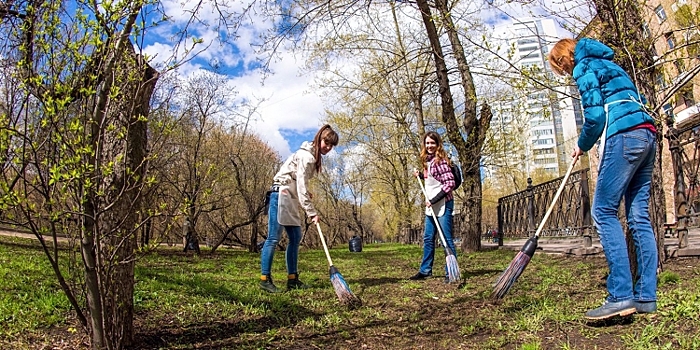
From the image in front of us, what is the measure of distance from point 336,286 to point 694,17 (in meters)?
3.79

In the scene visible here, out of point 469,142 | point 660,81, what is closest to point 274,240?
point 660,81

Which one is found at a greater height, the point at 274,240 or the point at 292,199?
the point at 292,199

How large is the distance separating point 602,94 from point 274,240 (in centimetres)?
326

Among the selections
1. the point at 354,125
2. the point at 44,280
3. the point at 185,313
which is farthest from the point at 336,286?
the point at 354,125

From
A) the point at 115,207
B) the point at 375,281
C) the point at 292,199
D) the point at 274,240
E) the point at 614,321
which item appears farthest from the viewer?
the point at 375,281

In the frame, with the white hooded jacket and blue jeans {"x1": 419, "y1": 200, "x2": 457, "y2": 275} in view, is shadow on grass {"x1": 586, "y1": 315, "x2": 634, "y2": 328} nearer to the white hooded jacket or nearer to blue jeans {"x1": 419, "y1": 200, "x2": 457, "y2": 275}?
blue jeans {"x1": 419, "y1": 200, "x2": 457, "y2": 275}

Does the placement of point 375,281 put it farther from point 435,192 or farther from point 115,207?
point 115,207

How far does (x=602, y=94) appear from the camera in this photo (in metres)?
2.95

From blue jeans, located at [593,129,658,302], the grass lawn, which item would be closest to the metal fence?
the grass lawn

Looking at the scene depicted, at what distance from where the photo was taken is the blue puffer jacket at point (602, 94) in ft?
9.27

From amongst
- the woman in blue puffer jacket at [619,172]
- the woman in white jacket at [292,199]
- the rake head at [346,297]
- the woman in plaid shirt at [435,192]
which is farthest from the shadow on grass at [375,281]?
the woman in blue puffer jacket at [619,172]

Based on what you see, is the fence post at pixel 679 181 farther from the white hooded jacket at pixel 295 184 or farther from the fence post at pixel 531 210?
the white hooded jacket at pixel 295 184

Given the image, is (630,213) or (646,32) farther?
(646,32)

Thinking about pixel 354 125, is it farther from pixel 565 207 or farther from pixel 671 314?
pixel 671 314
